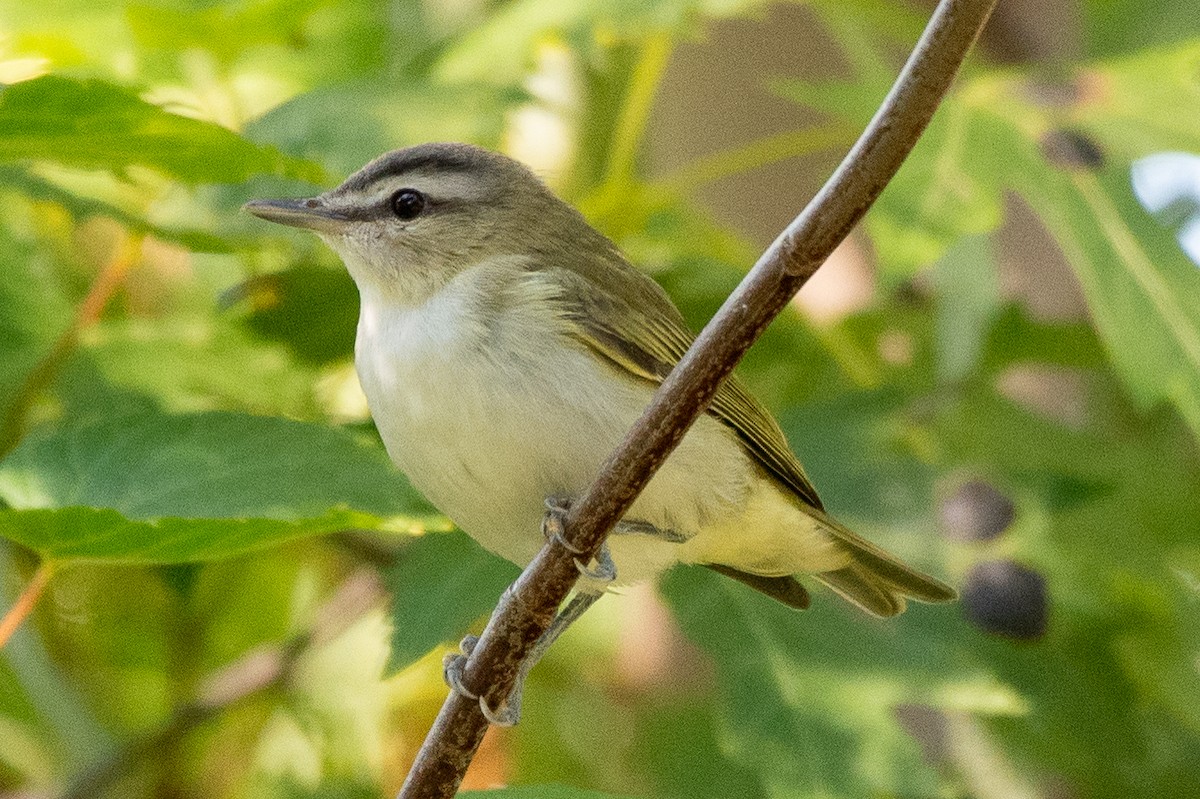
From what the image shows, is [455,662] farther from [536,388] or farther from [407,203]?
[407,203]

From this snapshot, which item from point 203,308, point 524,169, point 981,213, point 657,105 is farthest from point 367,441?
point 657,105

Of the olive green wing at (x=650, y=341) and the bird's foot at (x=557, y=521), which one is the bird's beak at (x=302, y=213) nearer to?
the olive green wing at (x=650, y=341)

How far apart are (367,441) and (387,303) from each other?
0.24 meters

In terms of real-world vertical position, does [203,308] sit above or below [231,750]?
above

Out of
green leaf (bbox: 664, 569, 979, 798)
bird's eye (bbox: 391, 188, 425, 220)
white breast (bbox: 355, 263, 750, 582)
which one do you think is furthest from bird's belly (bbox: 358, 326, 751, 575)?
green leaf (bbox: 664, 569, 979, 798)

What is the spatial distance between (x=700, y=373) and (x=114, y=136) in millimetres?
871

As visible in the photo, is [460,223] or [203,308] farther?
[203,308]

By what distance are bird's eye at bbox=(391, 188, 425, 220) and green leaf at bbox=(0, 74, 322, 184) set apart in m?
0.26

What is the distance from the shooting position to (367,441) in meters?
1.71

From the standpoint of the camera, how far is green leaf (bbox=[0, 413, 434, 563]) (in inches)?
55.1

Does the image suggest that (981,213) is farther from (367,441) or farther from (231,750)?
(231,750)

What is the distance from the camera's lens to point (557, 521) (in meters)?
1.30

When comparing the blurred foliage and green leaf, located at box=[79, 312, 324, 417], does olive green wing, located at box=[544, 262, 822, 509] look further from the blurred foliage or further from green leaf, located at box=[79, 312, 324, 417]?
green leaf, located at box=[79, 312, 324, 417]

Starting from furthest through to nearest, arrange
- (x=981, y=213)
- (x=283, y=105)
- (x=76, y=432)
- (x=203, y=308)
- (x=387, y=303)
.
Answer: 1. (x=203, y=308)
2. (x=283, y=105)
3. (x=981, y=213)
4. (x=387, y=303)
5. (x=76, y=432)
